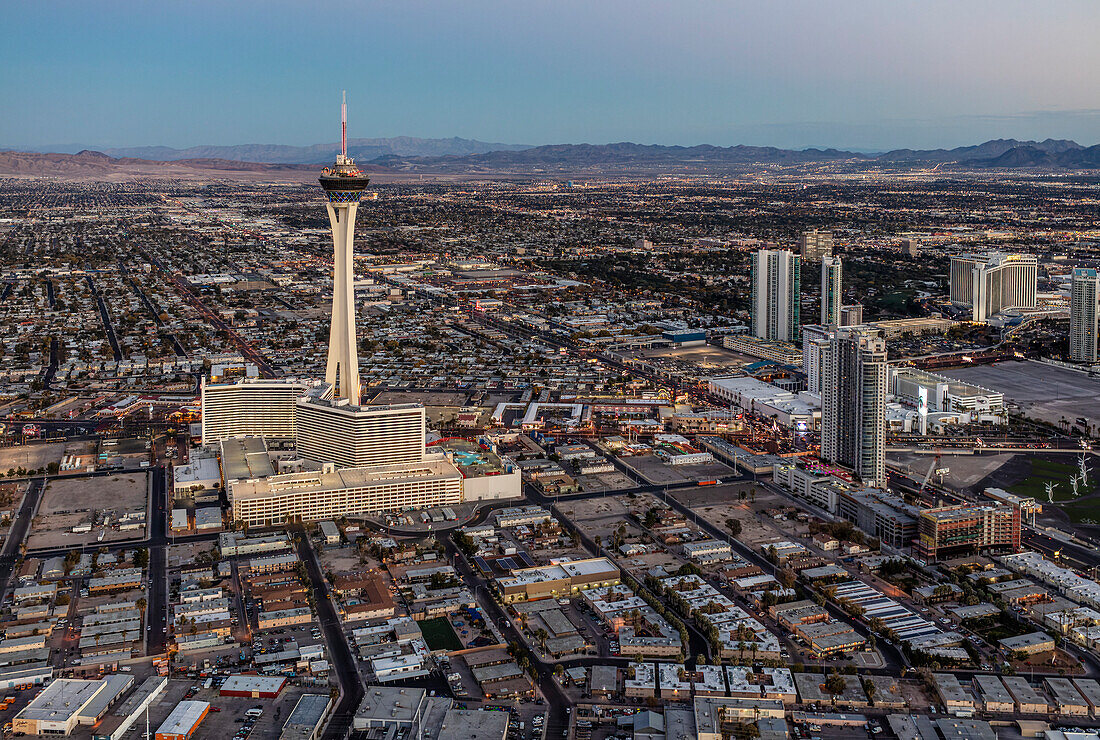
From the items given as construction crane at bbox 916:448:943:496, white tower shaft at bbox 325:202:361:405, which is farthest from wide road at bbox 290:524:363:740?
construction crane at bbox 916:448:943:496

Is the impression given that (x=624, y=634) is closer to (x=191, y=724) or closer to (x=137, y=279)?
(x=191, y=724)

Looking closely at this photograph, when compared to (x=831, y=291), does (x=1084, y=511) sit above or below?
below

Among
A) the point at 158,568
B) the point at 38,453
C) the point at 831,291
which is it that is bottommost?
the point at 158,568

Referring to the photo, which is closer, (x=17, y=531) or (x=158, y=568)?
(x=158, y=568)

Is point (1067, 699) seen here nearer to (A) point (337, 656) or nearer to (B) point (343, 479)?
(A) point (337, 656)

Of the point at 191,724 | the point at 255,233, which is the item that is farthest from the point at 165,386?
the point at 255,233

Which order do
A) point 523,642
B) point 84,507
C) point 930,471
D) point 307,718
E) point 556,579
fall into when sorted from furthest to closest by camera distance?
1. point 930,471
2. point 84,507
3. point 556,579
4. point 523,642
5. point 307,718

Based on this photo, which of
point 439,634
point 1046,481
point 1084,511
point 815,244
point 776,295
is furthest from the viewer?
point 815,244

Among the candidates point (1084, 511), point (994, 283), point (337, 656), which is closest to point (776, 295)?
point (994, 283)

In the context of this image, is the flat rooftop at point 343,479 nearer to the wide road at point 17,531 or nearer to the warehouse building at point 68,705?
the wide road at point 17,531
